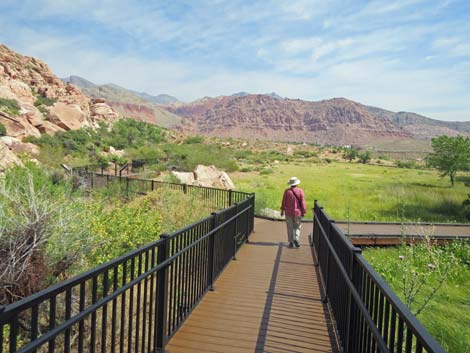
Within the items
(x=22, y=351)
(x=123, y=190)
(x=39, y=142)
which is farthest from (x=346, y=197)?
(x=39, y=142)

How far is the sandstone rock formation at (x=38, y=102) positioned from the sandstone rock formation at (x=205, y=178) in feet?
91.3

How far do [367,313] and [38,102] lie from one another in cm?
7186

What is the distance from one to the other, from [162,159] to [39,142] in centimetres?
1548

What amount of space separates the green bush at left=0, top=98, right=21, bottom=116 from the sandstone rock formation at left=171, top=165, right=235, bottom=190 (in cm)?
3469

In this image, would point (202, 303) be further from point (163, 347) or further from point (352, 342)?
point (352, 342)

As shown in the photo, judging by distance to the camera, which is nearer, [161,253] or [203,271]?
[161,253]

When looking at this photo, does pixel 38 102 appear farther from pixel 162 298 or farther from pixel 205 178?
pixel 162 298

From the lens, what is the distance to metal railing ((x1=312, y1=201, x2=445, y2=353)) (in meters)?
2.11

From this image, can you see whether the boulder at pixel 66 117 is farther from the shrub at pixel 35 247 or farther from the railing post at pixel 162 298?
the railing post at pixel 162 298

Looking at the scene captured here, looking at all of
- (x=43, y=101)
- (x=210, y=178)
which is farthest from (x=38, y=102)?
(x=210, y=178)

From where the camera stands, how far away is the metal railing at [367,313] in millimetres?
2111

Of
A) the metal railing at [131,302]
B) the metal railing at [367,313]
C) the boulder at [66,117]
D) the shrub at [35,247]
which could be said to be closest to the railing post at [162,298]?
the metal railing at [131,302]

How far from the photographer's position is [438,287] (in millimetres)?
4379

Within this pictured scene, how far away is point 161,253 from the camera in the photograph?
12.6ft
